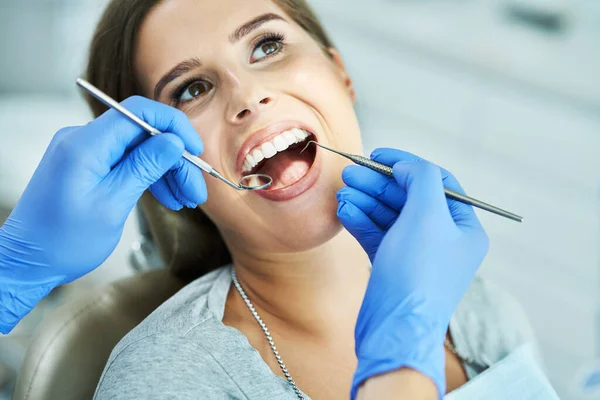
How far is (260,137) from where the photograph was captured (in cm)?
117

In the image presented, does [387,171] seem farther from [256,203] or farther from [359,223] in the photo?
[256,203]

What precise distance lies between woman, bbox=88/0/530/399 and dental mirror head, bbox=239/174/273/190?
0.02 metres

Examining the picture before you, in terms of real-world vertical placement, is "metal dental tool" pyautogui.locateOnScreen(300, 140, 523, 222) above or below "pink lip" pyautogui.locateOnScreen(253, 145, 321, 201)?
above

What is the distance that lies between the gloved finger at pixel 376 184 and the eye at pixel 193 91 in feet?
1.15

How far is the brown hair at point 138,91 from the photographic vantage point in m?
1.29

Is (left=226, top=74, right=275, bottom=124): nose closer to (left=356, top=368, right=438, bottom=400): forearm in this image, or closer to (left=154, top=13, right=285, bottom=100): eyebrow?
(left=154, top=13, right=285, bottom=100): eyebrow

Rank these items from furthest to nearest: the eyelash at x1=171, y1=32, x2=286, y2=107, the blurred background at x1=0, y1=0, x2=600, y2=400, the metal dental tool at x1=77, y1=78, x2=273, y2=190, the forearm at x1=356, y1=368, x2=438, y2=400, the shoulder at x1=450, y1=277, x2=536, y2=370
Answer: the blurred background at x1=0, y1=0, x2=600, y2=400 → the shoulder at x1=450, y1=277, x2=536, y2=370 → the eyelash at x1=171, y1=32, x2=286, y2=107 → the metal dental tool at x1=77, y1=78, x2=273, y2=190 → the forearm at x1=356, y1=368, x2=438, y2=400

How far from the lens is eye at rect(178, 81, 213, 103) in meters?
1.27

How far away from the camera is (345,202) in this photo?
1.14 metres

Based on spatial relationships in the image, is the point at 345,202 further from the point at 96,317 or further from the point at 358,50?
the point at 358,50

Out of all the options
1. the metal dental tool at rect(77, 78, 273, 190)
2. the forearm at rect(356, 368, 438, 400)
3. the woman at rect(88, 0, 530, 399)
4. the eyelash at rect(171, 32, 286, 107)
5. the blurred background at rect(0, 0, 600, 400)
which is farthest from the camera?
the blurred background at rect(0, 0, 600, 400)

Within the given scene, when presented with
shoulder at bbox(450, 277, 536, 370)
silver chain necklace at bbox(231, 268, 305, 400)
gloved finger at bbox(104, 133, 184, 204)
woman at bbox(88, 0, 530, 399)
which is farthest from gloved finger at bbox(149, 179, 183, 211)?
shoulder at bbox(450, 277, 536, 370)

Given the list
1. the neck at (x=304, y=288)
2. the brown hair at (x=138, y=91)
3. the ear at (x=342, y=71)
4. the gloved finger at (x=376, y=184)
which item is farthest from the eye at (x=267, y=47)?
the neck at (x=304, y=288)

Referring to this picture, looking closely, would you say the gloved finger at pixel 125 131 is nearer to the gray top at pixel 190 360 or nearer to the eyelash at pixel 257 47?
the eyelash at pixel 257 47
